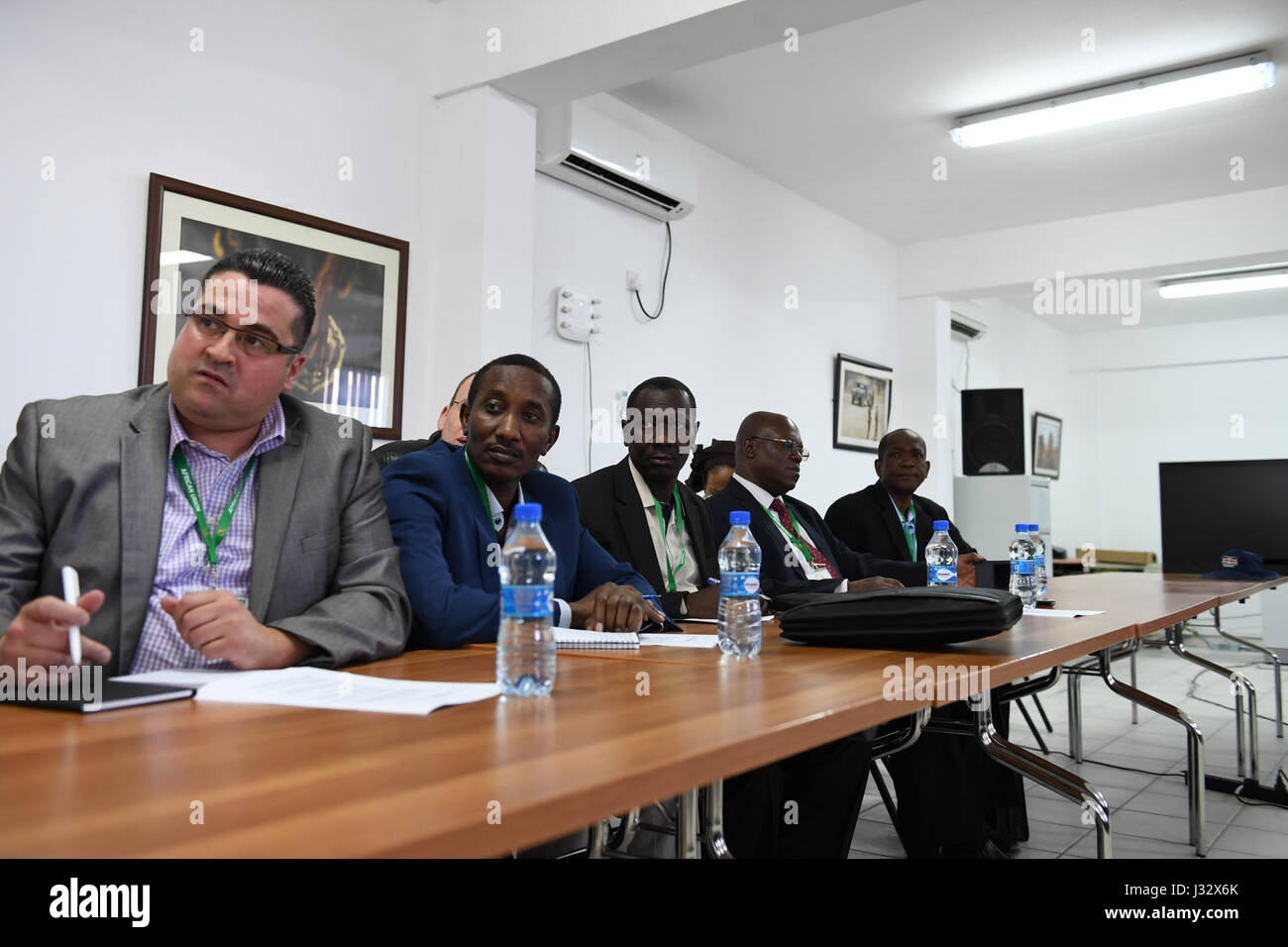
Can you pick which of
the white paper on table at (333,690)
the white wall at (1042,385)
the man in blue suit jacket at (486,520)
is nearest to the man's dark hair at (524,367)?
the man in blue suit jacket at (486,520)

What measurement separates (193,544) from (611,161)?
362 centimetres

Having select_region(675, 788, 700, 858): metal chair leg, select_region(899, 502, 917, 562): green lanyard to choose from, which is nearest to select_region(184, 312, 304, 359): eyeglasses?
select_region(675, 788, 700, 858): metal chair leg

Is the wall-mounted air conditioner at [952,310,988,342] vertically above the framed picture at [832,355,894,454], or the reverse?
the wall-mounted air conditioner at [952,310,988,342]

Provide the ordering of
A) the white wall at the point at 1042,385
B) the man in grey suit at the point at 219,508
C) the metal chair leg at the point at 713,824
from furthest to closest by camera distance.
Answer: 1. the white wall at the point at 1042,385
2. the man in grey suit at the point at 219,508
3. the metal chair leg at the point at 713,824

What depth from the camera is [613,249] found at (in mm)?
5031

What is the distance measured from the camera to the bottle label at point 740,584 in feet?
5.30

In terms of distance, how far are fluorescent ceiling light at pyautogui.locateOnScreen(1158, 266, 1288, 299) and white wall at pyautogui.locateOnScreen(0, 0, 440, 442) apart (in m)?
7.49

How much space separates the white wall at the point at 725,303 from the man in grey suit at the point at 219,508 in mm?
2935

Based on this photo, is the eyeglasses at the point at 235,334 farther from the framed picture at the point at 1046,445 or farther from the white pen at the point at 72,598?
the framed picture at the point at 1046,445

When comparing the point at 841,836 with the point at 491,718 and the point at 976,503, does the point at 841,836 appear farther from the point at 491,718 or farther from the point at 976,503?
the point at 976,503

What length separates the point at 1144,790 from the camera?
3.68 m

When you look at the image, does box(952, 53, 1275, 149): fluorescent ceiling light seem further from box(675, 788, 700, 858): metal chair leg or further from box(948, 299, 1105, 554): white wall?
box(675, 788, 700, 858): metal chair leg

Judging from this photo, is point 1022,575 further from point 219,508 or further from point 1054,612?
point 219,508

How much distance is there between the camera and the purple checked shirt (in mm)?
1461
